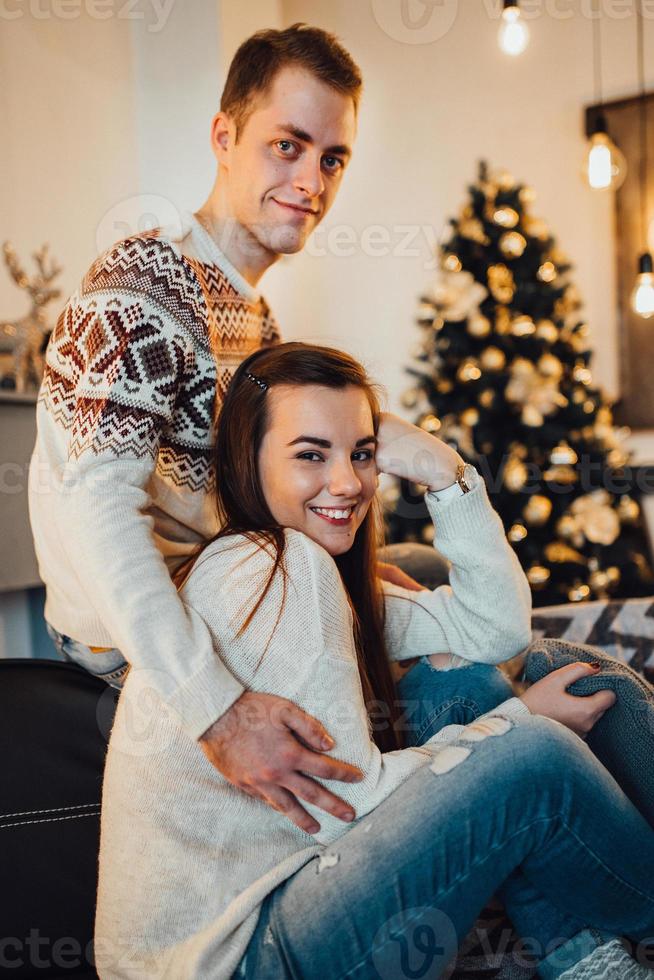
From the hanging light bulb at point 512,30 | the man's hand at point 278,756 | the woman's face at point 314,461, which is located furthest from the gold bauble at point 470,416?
the man's hand at point 278,756

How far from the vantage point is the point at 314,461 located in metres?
1.23

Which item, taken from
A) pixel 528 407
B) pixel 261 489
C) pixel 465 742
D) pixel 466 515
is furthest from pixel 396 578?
pixel 528 407

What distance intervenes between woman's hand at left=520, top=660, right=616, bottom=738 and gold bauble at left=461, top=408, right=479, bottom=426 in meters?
2.22

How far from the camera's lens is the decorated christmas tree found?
3293 millimetres

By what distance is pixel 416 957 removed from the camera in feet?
3.18

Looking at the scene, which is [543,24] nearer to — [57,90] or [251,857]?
[57,90]

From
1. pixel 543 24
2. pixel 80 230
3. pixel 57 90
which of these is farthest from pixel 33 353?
pixel 543 24

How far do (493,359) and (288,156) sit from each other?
2.06 meters

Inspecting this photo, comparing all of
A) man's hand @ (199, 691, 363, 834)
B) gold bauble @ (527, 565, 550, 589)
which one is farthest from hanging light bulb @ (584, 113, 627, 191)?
man's hand @ (199, 691, 363, 834)

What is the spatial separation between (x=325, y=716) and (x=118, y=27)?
328 cm

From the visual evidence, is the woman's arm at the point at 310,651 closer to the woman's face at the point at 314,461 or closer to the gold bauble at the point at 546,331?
the woman's face at the point at 314,461

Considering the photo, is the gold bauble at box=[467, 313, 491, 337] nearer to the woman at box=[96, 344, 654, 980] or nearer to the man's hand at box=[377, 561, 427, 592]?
the man's hand at box=[377, 561, 427, 592]

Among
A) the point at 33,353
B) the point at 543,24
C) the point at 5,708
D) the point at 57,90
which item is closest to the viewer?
the point at 5,708

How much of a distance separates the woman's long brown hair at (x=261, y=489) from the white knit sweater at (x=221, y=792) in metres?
0.15
